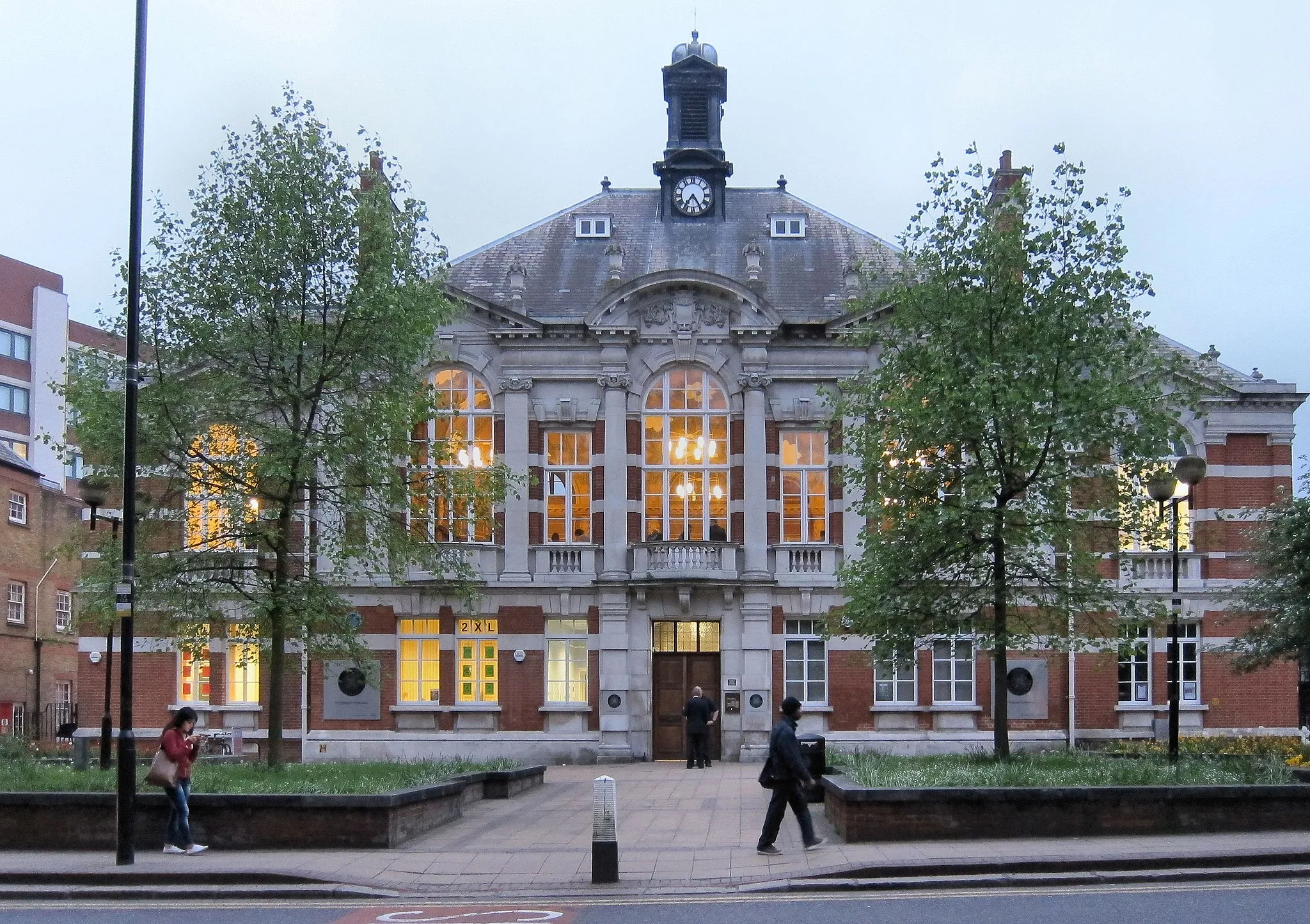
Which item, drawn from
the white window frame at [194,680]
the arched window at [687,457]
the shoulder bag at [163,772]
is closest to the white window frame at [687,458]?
the arched window at [687,457]

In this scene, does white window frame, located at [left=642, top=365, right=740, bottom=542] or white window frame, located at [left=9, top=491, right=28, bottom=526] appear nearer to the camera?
white window frame, located at [left=642, top=365, right=740, bottom=542]

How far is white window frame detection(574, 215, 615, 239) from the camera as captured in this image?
3950 centimetres

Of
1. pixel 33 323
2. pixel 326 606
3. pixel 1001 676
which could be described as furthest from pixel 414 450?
pixel 33 323

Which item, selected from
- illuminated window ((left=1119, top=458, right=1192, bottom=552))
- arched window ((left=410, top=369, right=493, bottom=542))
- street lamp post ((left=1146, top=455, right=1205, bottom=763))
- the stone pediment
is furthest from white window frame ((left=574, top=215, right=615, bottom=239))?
street lamp post ((left=1146, top=455, right=1205, bottom=763))

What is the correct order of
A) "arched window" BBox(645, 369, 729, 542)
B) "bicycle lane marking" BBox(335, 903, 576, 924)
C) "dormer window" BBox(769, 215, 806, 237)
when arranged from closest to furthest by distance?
"bicycle lane marking" BBox(335, 903, 576, 924) < "arched window" BBox(645, 369, 729, 542) < "dormer window" BBox(769, 215, 806, 237)

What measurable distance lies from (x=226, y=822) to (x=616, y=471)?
18954 millimetres

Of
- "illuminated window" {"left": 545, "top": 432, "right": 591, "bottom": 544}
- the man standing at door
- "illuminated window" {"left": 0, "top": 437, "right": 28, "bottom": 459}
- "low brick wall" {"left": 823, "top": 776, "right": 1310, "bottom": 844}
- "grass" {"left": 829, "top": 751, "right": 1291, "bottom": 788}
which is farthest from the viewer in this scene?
"illuminated window" {"left": 0, "top": 437, "right": 28, "bottom": 459}

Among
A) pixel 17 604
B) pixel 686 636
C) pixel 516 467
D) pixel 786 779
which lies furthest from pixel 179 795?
pixel 17 604

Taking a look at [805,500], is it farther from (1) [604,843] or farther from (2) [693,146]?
(1) [604,843]

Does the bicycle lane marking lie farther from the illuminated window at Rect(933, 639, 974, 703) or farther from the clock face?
the clock face

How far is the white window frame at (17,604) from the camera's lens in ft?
152

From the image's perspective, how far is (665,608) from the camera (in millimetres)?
34938

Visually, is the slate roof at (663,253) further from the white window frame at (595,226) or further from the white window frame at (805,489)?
the white window frame at (805,489)

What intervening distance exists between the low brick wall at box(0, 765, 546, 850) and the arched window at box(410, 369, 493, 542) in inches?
329
